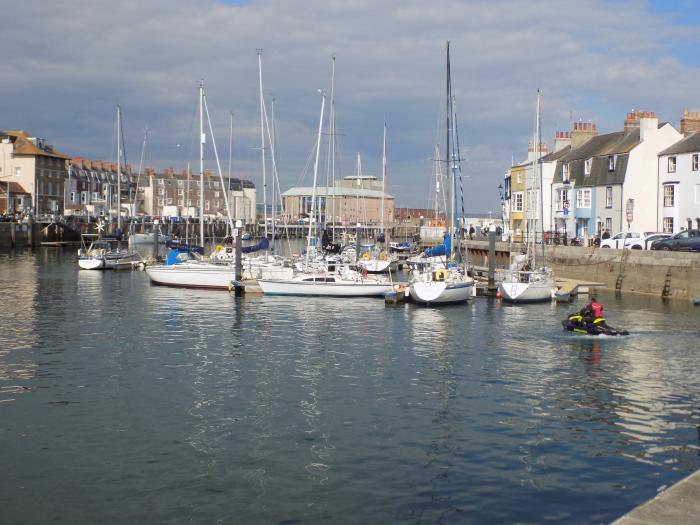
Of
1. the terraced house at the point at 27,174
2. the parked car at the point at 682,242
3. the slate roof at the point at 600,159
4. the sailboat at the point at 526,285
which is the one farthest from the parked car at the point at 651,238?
A: the terraced house at the point at 27,174

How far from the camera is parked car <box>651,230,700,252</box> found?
Answer: 4716 centimetres

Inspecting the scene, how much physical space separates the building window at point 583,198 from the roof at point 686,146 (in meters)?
7.93

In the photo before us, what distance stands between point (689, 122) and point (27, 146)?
346ft

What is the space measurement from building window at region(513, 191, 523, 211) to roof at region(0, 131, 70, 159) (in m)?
84.5

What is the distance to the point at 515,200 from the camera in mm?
81250

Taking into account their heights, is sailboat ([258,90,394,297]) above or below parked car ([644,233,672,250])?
below

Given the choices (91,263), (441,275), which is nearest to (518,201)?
(441,275)

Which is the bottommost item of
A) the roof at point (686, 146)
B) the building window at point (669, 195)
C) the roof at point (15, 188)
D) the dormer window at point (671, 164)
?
the building window at point (669, 195)

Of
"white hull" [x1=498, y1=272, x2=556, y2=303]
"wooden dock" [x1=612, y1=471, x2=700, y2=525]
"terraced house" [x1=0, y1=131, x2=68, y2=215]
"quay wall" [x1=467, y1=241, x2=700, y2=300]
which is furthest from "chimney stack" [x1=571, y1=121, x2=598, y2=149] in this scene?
"terraced house" [x1=0, y1=131, x2=68, y2=215]

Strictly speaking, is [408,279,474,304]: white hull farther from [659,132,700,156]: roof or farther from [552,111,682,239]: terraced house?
[659,132,700,156]: roof

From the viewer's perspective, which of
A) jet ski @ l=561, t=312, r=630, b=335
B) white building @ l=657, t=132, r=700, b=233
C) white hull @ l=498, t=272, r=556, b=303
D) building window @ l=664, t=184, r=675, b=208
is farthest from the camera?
building window @ l=664, t=184, r=675, b=208

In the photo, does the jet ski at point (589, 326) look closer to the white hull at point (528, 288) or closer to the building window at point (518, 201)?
the white hull at point (528, 288)

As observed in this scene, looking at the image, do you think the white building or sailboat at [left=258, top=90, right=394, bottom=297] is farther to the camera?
the white building

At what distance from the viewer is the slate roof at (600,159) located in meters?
63.7
